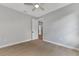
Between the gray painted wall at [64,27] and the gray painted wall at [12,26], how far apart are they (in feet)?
2.93

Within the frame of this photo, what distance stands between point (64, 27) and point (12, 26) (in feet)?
7.14

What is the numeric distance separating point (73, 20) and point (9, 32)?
8.59 feet

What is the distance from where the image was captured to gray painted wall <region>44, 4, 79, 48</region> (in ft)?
11.3

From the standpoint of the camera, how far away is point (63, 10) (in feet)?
11.8

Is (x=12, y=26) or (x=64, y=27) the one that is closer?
(x=64, y=27)

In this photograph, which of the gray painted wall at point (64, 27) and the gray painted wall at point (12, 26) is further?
the gray painted wall at point (12, 26)

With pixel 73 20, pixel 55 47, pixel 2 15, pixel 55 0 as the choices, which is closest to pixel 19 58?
pixel 55 0

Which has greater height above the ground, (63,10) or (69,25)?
(63,10)

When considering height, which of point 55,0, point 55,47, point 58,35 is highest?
point 55,0

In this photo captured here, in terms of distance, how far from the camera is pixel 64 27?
368 cm

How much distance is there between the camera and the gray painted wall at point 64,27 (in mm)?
3441

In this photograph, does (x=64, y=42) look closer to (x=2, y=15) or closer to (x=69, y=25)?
(x=69, y=25)

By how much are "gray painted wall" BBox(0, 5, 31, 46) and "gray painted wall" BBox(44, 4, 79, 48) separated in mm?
892

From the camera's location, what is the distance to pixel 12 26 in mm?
4059
